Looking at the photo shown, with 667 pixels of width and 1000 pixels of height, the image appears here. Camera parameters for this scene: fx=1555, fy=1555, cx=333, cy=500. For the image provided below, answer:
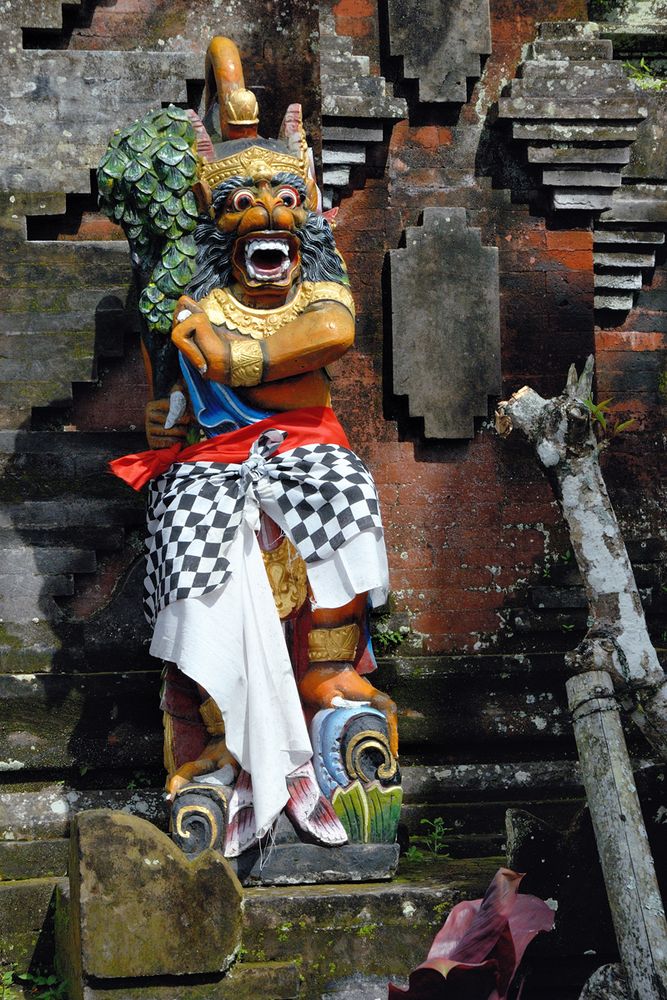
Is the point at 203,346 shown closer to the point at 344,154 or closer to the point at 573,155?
the point at 344,154

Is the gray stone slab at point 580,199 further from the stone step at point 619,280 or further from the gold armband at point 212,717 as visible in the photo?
the gold armband at point 212,717

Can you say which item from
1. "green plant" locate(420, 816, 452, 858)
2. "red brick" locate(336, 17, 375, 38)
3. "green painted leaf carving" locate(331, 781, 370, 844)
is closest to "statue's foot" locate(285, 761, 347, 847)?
"green painted leaf carving" locate(331, 781, 370, 844)

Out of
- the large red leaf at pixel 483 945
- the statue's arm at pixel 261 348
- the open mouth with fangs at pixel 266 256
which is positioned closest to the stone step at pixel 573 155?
the open mouth with fangs at pixel 266 256

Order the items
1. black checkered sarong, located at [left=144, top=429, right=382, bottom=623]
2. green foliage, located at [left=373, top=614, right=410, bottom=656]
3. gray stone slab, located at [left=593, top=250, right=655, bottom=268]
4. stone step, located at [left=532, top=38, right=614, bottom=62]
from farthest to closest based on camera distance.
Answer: gray stone slab, located at [left=593, top=250, right=655, bottom=268] < stone step, located at [left=532, top=38, right=614, bottom=62] < green foliage, located at [left=373, top=614, right=410, bottom=656] < black checkered sarong, located at [left=144, top=429, right=382, bottom=623]

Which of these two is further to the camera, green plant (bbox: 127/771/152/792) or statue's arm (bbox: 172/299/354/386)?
green plant (bbox: 127/771/152/792)

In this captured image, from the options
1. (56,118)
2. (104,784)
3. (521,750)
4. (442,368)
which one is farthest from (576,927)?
(56,118)

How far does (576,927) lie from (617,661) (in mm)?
907

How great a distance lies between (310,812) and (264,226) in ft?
7.12

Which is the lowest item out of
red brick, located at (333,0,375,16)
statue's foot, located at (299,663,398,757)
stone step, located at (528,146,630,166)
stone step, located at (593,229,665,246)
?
statue's foot, located at (299,663,398,757)

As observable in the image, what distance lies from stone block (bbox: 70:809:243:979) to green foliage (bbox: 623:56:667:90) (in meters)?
4.74

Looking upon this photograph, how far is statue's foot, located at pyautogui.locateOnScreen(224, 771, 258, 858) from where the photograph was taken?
17.9ft

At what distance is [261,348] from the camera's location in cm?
576

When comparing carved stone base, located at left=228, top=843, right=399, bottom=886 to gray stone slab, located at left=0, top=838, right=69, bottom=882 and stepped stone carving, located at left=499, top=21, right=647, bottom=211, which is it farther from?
stepped stone carving, located at left=499, top=21, right=647, bottom=211

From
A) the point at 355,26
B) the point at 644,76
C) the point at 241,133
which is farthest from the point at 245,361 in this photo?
the point at 644,76
